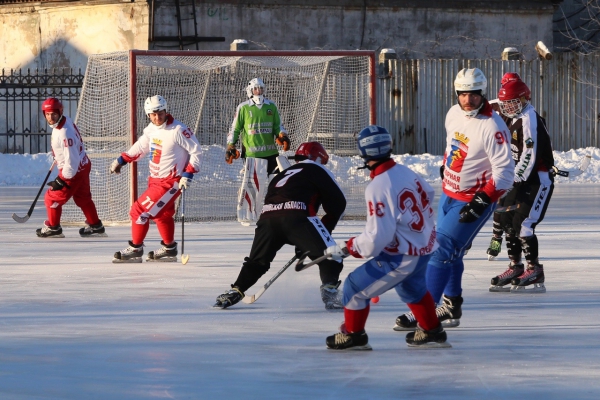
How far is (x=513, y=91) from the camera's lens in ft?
22.9

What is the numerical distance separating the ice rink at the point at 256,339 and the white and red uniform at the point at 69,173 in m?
1.73

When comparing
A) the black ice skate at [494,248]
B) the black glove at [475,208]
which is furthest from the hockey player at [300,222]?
the black ice skate at [494,248]

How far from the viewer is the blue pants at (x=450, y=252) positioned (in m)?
5.73

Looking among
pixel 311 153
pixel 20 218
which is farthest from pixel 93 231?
pixel 311 153

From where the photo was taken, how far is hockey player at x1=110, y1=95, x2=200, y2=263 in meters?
8.34

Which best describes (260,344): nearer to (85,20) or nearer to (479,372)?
(479,372)

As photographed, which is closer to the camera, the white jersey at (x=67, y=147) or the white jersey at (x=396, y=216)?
the white jersey at (x=396, y=216)

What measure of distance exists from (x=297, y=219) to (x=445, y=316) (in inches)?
40.0

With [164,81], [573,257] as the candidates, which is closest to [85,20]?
[164,81]

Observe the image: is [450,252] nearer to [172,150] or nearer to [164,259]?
[172,150]

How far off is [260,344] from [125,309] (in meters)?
1.33

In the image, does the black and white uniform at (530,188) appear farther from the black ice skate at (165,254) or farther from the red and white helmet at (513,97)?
the black ice skate at (165,254)

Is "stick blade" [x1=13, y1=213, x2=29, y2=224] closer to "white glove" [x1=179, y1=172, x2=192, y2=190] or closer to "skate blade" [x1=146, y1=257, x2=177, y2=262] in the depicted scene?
"skate blade" [x1=146, y1=257, x2=177, y2=262]

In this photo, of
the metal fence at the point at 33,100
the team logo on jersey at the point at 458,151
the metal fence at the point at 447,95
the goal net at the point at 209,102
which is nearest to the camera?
the team logo on jersey at the point at 458,151
